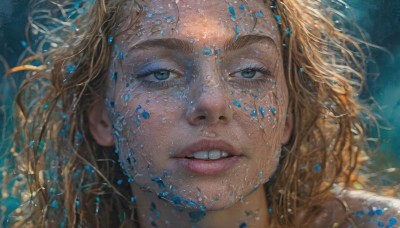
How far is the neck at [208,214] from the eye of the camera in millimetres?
1954

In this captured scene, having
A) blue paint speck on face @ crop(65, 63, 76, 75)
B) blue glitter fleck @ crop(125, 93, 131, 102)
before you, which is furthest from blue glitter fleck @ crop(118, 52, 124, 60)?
blue paint speck on face @ crop(65, 63, 76, 75)

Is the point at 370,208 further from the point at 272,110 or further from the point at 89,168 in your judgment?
the point at 89,168

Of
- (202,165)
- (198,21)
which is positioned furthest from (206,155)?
(198,21)

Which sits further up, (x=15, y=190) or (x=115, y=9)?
(x=115, y=9)

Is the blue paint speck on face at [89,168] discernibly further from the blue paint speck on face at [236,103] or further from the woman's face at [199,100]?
the blue paint speck on face at [236,103]

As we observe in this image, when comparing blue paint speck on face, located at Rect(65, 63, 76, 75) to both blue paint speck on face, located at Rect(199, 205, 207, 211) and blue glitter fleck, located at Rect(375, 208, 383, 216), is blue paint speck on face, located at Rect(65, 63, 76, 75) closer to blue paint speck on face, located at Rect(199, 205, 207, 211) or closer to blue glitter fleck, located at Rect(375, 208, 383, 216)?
blue paint speck on face, located at Rect(199, 205, 207, 211)

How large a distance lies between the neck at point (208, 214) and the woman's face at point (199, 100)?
0.10m

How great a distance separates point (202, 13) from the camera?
73.6 inches

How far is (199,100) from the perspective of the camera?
177cm

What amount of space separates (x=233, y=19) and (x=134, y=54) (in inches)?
11.1

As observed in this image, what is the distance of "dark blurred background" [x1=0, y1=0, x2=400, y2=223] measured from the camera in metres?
2.48

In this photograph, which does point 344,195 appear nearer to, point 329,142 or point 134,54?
point 329,142

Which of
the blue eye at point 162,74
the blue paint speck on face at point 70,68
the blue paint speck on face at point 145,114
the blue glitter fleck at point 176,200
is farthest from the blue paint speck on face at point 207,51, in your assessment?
the blue paint speck on face at point 70,68

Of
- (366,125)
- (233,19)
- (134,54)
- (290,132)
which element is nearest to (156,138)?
(134,54)
